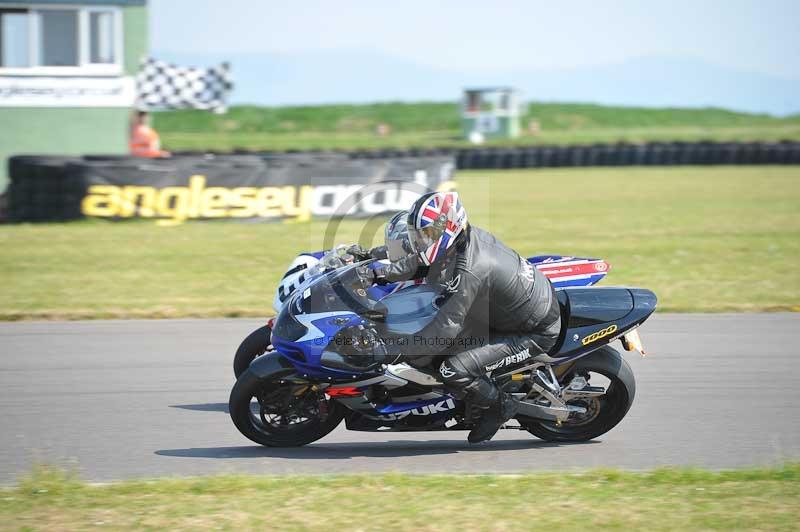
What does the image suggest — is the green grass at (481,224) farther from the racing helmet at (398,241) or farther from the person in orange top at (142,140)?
the person in orange top at (142,140)

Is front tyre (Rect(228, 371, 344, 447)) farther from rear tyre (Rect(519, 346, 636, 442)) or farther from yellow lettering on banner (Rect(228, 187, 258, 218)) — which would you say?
yellow lettering on banner (Rect(228, 187, 258, 218))

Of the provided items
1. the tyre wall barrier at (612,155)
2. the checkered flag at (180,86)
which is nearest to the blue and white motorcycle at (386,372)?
the checkered flag at (180,86)

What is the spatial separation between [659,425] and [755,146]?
2739 centimetres

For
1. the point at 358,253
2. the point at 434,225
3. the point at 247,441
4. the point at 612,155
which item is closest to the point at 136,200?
the point at 358,253

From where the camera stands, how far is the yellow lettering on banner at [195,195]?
15.9 meters

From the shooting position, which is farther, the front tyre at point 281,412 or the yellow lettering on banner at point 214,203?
the yellow lettering on banner at point 214,203

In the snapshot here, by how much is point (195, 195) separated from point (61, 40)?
20.9 ft

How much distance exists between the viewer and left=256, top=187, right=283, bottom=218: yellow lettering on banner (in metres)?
16.3

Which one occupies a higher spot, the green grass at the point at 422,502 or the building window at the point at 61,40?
the building window at the point at 61,40

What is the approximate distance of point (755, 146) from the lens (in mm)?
31188

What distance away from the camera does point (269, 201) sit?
1628cm

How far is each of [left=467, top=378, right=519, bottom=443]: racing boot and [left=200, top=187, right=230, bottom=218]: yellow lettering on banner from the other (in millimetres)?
11200

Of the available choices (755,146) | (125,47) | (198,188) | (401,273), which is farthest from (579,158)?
(401,273)

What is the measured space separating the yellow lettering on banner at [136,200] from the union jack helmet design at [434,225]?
36.9 ft
